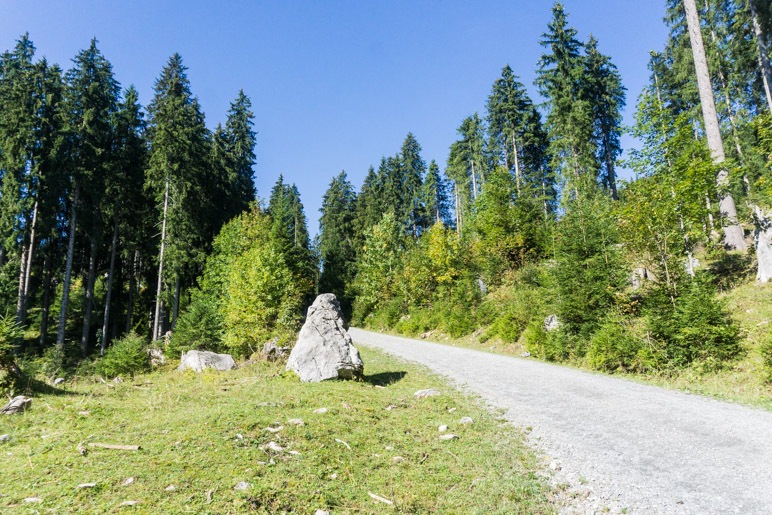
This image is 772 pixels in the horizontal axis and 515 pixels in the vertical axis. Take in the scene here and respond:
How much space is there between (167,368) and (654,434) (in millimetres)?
20141

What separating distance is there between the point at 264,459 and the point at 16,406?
18.3 feet

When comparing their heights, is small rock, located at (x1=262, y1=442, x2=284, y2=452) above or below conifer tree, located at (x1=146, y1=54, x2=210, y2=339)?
below

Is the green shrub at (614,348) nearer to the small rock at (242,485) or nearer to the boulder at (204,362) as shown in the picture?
the small rock at (242,485)

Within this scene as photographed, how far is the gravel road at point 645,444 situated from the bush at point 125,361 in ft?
58.0

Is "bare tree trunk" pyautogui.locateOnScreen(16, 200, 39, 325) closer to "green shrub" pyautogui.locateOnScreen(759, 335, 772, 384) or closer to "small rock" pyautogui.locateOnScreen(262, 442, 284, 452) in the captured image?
"small rock" pyautogui.locateOnScreen(262, 442, 284, 452)

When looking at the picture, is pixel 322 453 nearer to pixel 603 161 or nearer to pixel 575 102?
pixel 575 102

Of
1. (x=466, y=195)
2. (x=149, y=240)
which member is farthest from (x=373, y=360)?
(x=466, y=195)

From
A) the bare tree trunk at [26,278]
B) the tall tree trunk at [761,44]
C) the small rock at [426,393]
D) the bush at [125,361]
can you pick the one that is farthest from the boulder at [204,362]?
the tall tree trunk at [761,44]

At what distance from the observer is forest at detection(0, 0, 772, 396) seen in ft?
37.5

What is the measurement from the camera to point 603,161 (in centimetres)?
3531

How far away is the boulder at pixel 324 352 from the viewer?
10.3m

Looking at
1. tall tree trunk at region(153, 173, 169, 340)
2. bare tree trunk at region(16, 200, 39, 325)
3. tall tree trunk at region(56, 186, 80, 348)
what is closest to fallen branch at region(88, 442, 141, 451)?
tall tree trunk at region(56, 186, 80, 348)

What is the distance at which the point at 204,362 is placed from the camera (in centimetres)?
1429

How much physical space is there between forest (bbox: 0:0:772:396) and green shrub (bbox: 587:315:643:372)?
56 mm
